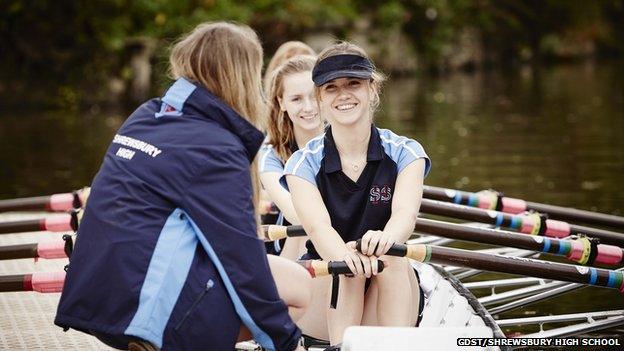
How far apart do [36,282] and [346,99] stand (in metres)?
1.52

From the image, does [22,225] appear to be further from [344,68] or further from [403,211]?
[403,211]

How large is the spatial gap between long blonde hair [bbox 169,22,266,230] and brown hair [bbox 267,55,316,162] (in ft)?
6.48

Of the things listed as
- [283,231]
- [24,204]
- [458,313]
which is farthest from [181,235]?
[24,204]

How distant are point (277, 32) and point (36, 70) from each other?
26.4 ft

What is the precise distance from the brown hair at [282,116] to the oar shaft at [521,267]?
137cm

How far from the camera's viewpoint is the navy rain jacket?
3.26 m

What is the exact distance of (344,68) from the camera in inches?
168

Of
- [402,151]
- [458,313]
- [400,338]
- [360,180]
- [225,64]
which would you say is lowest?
[458,313]

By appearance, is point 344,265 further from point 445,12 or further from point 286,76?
point 445,12

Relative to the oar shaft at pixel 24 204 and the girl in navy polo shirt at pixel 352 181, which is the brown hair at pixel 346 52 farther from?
the oar shaft at pixel 24 204

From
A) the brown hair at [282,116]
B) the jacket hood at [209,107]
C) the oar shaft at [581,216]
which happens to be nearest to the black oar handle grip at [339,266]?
the jacket hood at [209,107]

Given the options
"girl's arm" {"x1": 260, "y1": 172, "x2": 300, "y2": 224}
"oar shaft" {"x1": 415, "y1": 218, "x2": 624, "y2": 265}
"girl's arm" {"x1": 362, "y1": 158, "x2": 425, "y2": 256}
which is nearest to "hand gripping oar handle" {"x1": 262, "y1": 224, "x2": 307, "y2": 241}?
"girl's arm" {"x1": 260, "y1": 172, "x2": 300, "y2": 224}

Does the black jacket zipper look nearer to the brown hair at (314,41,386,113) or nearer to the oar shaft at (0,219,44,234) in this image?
the brown hair at (314,41,386,113)

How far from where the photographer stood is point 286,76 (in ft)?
18.0
